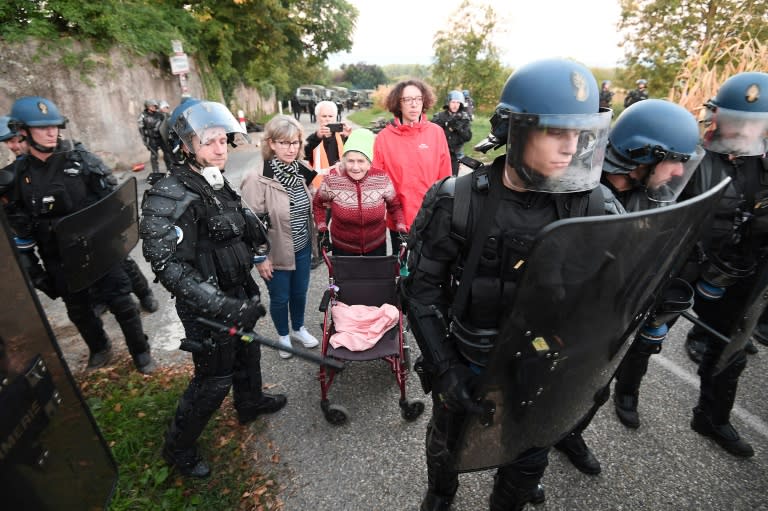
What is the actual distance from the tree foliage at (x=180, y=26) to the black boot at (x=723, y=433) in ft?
48.7

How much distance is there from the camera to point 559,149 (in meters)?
1.36

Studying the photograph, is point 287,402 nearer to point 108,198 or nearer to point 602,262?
point 108,198

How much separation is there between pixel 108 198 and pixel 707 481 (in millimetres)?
4643

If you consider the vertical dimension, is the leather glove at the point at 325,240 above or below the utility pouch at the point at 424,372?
below

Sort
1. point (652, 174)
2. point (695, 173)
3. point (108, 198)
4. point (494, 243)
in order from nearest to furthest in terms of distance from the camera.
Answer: point (494, 243), point (652, 174), point (695, 173), point (108, 198)

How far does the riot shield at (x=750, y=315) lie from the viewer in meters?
1.91

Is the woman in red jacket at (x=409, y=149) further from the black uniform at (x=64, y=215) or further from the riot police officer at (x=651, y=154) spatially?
the black uniform at (x=64, y=215)

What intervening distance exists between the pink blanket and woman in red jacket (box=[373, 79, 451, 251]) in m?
1.20

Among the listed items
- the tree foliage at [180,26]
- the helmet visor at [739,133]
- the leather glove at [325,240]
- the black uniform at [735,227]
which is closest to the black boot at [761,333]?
the black uniform at [735,227]

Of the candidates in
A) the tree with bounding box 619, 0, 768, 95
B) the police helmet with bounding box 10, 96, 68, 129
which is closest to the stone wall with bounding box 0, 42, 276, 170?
the police helmet with bounding box 10, 96, 68, 129

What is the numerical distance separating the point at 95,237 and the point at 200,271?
1555 mm

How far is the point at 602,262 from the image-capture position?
1.07 meters

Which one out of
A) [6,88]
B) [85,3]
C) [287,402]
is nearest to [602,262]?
[287,402]

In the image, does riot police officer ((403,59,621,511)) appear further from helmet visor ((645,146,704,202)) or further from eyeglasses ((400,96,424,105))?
eyeglasses ((400,96,424,105))
